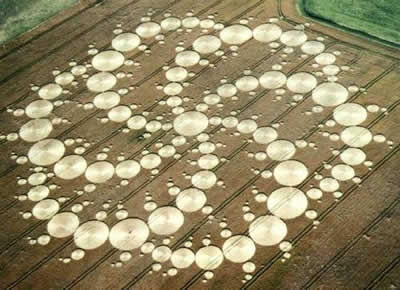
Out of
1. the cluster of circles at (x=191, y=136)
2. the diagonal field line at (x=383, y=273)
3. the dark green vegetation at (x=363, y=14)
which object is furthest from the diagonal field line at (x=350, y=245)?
the dark green vegetation at (x=363, y=14)

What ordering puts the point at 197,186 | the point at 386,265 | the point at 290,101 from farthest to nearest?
1. the point at 290,101
2. the point at 197,186
3. the point at 386,265

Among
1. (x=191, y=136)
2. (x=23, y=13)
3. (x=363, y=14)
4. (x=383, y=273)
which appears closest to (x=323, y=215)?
(x=383, y=273)

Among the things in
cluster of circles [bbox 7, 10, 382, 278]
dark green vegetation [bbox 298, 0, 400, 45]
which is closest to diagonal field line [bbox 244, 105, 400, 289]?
cluster of circles [bbox 7, 10, 382, 278]

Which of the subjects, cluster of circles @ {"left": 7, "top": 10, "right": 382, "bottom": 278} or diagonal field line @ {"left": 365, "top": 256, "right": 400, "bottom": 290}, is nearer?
diagonal field line @ {"left": 365, "top": 256, "right": 400, "bottom": 290}

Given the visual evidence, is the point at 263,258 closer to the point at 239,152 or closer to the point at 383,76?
the point at 239,152

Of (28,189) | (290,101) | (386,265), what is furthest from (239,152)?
Result: (28,189)

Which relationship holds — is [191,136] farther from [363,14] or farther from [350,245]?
[363,14]

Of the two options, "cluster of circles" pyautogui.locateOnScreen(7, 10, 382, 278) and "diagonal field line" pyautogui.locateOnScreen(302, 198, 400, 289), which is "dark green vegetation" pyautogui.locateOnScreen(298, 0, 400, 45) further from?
"diagonal field line" pyautogui.locateOnScreen(302, 198, 400, 289)
